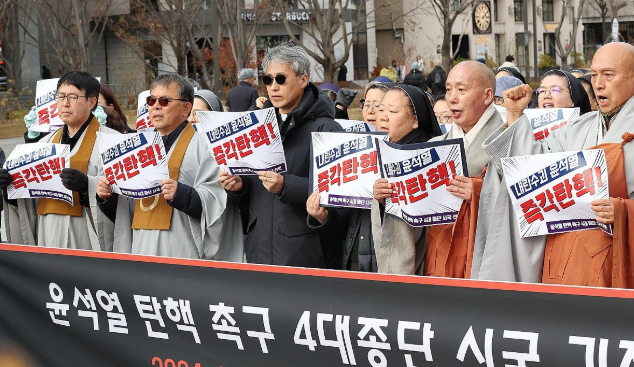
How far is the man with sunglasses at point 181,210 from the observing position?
491 cm

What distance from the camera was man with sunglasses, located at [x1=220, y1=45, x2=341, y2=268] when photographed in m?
4.77

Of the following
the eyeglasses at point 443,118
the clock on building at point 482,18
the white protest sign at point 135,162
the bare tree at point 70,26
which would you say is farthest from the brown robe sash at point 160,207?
the clock on building at point 482,18

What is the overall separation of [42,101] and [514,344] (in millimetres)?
4418

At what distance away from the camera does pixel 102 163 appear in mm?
4973

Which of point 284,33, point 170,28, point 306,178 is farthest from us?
point 284,33

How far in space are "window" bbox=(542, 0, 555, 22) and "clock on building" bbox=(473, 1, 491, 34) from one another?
27.5ft

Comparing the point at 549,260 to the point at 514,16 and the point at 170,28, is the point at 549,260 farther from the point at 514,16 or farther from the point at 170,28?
the point at 514,16

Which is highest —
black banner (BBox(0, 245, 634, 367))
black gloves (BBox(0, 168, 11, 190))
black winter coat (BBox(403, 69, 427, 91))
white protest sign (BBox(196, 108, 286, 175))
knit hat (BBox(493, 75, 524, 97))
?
knit hat (BBox(493, 75, 524, 97))

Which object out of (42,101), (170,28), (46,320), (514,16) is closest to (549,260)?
(46,320)

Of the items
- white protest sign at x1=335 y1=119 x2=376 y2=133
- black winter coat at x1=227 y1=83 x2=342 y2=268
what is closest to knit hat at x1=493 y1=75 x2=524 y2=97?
white protest sign at x1=335 y1=119 x2=376 y2=133

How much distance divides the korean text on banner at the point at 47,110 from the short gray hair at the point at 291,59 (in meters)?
2.01

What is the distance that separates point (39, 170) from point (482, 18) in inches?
2052

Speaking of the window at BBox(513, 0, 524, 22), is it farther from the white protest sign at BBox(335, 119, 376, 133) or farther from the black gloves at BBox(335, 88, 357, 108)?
the white protest sign at BBox(335, 119, 376, 133)

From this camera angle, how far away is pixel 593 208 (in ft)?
11.9
